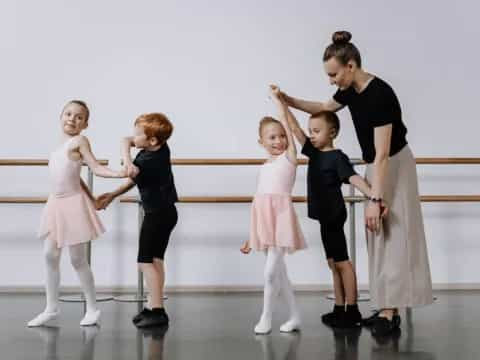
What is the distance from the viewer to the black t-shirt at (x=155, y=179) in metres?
2.33

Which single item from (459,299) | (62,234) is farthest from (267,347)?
(459,299)

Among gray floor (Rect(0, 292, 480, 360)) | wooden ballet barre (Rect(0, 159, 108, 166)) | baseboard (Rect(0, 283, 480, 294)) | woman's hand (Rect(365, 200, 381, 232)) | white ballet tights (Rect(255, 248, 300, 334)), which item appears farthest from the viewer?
baseboard (Rect(0, 283, 480, 294))

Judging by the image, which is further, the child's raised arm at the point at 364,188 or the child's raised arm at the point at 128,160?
the child's raised arm at the point at 128,160

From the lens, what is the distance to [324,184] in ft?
7.71

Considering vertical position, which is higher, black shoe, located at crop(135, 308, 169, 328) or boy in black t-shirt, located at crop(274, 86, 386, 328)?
boy in black t-shirt, located at crop(274, 86, 386, 328)

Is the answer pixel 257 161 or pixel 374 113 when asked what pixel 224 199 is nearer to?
pixel 257 161

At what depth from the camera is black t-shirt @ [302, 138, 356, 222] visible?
233cm

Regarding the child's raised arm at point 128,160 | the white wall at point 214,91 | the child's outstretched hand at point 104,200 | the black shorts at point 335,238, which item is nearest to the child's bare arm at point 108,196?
the child's outstretched hand at point 104,200

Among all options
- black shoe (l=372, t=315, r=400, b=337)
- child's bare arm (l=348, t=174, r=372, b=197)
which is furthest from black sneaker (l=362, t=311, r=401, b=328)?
child's bare arm (l=348, t=174, r=372, b=197)

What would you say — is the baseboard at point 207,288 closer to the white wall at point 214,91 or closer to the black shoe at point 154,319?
the white wall at point 214,91

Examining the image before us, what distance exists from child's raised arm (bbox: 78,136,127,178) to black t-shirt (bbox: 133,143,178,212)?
10cm

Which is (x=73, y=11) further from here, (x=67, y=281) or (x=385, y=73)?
(x=385, y=73)

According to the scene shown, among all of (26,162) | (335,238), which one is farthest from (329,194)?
(26,162)

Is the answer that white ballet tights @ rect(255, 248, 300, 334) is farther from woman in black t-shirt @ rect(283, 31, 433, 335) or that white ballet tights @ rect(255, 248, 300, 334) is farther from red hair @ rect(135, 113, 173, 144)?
red hair @ rect(135, 113, 173, 144)
